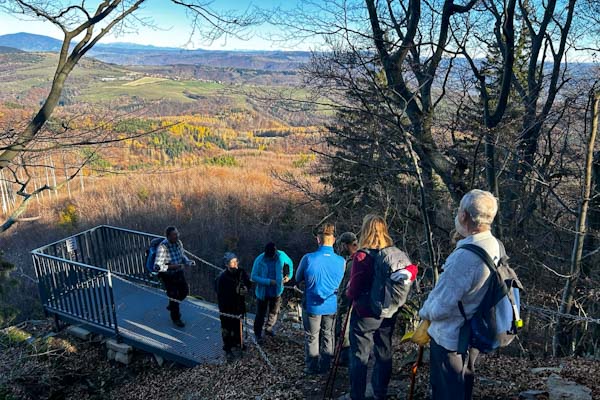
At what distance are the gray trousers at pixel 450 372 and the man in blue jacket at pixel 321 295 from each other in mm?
1700

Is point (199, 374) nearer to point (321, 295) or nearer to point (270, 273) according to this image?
point (270, 273)

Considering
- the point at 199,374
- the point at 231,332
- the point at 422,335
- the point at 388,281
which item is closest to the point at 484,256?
the point at 422,335

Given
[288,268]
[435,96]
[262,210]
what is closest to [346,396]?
[288,268]

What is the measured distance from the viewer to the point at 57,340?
769 cm

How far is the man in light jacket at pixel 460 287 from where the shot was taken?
9.25 ft

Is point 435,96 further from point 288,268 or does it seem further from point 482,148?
point 288,268

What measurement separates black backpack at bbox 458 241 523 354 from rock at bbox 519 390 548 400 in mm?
1630

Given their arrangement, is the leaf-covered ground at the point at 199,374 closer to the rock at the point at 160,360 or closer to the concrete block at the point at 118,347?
the rock at the point at 160,360

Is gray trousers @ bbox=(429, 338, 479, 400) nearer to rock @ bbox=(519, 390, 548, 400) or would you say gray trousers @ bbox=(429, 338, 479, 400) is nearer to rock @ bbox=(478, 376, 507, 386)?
rock @ bbox=(519, 390, 548, 400)

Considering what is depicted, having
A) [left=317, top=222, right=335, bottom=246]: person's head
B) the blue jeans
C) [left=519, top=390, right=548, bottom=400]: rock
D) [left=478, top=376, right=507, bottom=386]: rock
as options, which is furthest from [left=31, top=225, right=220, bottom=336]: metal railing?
[left=519, top=390, right=548, bottom=400]: rock

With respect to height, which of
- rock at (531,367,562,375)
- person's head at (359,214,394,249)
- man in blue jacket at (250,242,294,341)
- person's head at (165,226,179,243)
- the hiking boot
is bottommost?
the hiking boot

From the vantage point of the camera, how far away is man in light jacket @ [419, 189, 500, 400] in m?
2.82

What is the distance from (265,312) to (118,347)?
104 inches

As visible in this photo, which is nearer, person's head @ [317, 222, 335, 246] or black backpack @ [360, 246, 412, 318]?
black backpack @ [360, 246, 412, 318]
